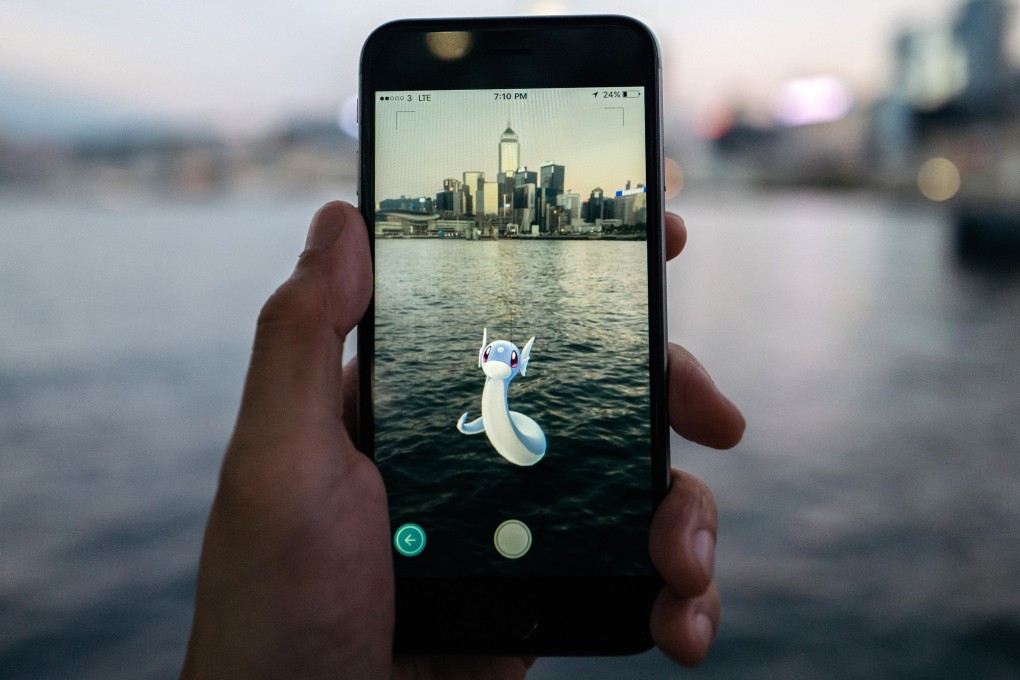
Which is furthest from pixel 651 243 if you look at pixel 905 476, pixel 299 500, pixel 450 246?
pixel 905 476

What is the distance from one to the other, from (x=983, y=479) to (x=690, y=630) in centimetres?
1585

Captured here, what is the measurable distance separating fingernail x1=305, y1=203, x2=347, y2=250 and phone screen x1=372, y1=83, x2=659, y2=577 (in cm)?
16

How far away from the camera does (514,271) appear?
104 inches

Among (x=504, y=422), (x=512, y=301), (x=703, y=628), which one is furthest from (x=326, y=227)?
(x=703, y=628)

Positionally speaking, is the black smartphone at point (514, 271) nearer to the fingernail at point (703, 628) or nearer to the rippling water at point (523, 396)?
the rippling water at point (523, 396)

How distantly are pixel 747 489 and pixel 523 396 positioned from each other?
41.6 ft

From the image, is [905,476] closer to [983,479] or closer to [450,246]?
[983,479]

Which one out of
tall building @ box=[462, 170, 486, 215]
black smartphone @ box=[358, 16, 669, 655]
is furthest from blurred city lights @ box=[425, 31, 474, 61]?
tall building @ box=[462, 170, 486, 215]

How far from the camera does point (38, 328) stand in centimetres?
3173

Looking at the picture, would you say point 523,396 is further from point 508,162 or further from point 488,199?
point 508,162

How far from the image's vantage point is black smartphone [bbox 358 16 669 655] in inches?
101

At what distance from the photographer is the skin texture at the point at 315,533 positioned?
2172 millimetres

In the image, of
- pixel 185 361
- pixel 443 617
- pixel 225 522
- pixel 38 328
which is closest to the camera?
pixel 225 522

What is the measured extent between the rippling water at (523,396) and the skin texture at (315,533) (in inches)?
5.3
